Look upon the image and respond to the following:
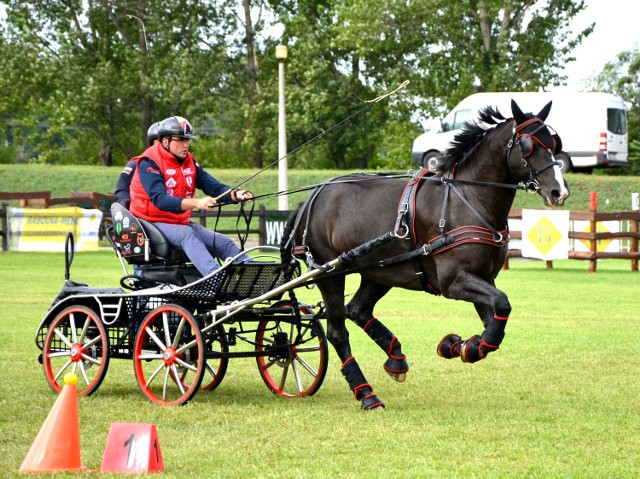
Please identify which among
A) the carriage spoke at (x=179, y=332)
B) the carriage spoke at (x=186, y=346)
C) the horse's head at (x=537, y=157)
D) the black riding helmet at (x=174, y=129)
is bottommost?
the carriage spoke at (x=186, y=346)

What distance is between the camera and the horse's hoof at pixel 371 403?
8086 millimetres

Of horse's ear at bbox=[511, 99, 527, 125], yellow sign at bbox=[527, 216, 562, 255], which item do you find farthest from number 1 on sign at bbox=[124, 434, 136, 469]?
yellow sign at bbox=[527, 216, 562, 255]

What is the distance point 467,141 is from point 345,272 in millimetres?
1295

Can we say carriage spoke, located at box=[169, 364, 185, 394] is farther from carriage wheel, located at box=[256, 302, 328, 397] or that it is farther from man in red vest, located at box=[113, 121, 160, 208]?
man in red vest, located at box=[113, 121, 160, 208]

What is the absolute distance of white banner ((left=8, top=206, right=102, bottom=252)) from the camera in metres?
26.8

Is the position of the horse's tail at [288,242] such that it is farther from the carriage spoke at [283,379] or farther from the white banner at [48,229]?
the white banner at [48,229]

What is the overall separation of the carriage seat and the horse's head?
105 inches

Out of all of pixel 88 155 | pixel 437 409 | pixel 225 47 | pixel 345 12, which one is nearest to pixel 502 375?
pixel 437 409

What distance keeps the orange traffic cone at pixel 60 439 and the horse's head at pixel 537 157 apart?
3477 mm

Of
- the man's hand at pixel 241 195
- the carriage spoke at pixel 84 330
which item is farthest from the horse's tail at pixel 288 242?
the carriage spoke at pixel 84 330

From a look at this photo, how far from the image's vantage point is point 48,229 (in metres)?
27.1

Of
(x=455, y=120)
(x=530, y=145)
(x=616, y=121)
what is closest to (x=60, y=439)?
(x=530, y=145)

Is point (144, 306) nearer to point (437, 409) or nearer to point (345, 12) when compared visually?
point (437, 409)

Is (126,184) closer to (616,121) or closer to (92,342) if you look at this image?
(92,342)
